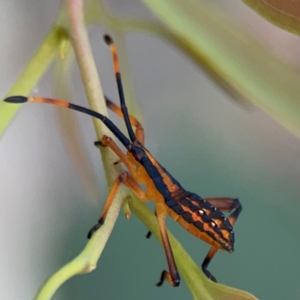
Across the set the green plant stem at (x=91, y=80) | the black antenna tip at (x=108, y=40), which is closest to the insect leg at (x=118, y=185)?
the green plant stem at (x=91, y=80)

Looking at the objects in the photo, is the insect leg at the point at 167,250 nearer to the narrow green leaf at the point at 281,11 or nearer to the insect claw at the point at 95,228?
the insect claw at the point at 95,228

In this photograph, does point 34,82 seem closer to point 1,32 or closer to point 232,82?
point 1,32

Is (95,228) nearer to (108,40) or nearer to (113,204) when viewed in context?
(113,204)

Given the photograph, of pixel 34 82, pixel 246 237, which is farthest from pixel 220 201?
pixel 34 82

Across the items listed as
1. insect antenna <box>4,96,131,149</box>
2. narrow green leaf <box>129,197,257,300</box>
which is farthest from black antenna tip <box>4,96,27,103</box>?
narrow green leaf <box>129,197,257,300</box>

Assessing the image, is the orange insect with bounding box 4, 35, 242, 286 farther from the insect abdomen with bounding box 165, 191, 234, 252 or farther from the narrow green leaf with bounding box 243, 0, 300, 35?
the narrow green leaf with bounding box 243, 0, 300, 35

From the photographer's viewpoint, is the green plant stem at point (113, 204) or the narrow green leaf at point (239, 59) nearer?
the green plant stem at point (113, 204)

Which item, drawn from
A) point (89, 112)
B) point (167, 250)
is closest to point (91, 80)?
point (89, 112)
